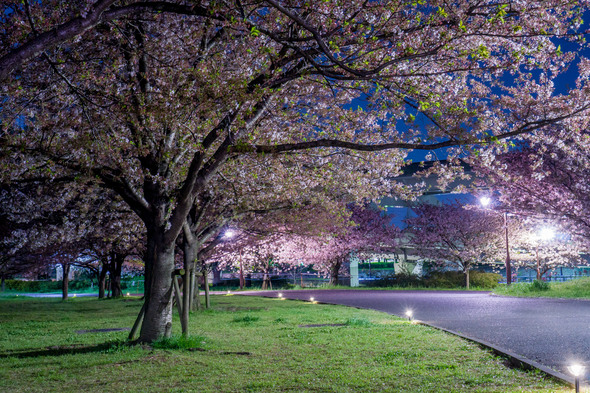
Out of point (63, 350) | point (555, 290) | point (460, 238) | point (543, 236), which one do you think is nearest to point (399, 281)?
point (460, 238)

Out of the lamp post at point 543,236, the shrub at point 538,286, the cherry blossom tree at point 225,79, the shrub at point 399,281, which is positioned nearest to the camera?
the cherry blossom tree at point 225,79

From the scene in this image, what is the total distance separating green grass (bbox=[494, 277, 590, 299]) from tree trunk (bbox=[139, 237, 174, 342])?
67.3 feet

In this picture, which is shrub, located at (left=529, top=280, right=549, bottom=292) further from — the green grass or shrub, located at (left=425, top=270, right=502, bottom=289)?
shrub, located at (left=425, top=270, right=502, bottom=289)

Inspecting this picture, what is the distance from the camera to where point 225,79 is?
905cm

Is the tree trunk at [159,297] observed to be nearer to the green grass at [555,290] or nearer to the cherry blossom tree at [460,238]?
the green grass at [555,290]

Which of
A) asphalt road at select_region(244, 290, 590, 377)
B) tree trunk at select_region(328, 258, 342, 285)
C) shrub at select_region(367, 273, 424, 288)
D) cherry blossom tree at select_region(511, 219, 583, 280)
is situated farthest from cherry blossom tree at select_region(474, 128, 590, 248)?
tree trunk at select_region(328, 258, 342, 285)

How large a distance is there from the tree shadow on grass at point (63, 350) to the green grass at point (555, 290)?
21501 millimetres

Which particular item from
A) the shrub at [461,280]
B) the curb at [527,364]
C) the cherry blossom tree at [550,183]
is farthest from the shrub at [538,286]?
the curb at [527,364]

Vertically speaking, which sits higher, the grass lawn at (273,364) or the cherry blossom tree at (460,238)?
the cherry blossom tree at (460,238)

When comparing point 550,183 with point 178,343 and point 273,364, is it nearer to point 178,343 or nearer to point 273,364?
point 273,364

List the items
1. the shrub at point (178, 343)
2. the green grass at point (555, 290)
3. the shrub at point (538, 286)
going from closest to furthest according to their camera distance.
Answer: the shrub at point (178, 343), the green grass at point (555, 290), the shrub at point (538, 286)

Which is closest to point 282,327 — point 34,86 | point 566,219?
point 34,86

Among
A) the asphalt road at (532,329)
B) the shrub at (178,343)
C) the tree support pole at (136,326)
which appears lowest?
the asphalt road at (532,329)

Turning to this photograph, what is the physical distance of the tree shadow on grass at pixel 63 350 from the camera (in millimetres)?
8341
